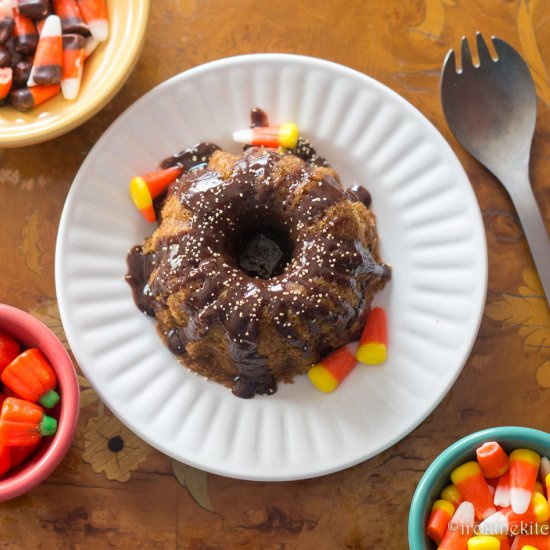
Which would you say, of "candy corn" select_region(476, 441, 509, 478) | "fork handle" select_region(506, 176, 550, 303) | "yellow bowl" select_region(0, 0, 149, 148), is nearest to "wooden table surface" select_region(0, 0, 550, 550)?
"fork handle" select_region(506, 176, 550, 303)

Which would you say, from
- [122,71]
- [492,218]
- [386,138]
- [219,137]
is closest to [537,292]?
[492,218]

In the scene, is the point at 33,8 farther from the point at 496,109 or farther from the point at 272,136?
the point at 496,109

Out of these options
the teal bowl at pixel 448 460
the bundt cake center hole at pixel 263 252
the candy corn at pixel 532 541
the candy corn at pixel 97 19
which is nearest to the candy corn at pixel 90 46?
the candy corn at pixel 97 19

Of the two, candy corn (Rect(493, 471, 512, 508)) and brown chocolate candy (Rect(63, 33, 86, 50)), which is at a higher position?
brown chocolate candy (Rect(63, 33, 86, 50))

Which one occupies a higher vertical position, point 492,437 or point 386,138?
point 386,138

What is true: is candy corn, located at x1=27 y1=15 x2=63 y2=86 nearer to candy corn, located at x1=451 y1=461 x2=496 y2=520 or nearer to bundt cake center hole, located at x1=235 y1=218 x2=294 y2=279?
bundt cake center hole, located at x1=235 y1=218 x2=294 y2=279

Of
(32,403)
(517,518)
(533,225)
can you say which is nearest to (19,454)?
(32,403)

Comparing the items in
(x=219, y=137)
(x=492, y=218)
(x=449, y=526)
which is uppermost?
(x=219, y=137)

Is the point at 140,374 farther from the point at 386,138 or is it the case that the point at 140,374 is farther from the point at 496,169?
the point at 496,169
